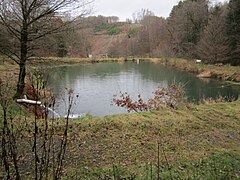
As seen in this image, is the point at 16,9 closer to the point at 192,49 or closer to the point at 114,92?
the point at 114,92

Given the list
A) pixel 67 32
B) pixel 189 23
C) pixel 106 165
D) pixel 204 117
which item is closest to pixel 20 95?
pixel 67 32

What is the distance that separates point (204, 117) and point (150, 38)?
48.3 m

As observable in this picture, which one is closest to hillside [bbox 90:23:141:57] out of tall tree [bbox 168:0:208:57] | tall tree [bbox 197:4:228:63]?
tall tree [bbox 168:0:208:57]

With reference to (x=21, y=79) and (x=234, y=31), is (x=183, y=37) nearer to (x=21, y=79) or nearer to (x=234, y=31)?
(x=234, y=31)

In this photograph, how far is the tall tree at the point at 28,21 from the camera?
6512 millimetres

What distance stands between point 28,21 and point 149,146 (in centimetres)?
494

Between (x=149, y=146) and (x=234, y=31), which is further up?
(x=234, y=31)

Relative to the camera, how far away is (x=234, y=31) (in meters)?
24.0

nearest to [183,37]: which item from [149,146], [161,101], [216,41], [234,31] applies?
[216,41]

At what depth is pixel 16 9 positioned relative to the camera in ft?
21.9

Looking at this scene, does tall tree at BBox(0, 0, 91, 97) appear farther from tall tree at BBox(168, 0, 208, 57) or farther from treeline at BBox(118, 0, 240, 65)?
tall tree at BBox(168, 0, 208, 57)

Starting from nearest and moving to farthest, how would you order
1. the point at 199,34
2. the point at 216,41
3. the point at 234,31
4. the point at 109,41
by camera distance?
the point at 234,31 → the point at 216,41 → the point at 199,34 → the point at 109,41

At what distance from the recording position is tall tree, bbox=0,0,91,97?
6.51 m

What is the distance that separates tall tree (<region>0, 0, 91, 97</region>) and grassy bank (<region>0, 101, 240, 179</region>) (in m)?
2.52
